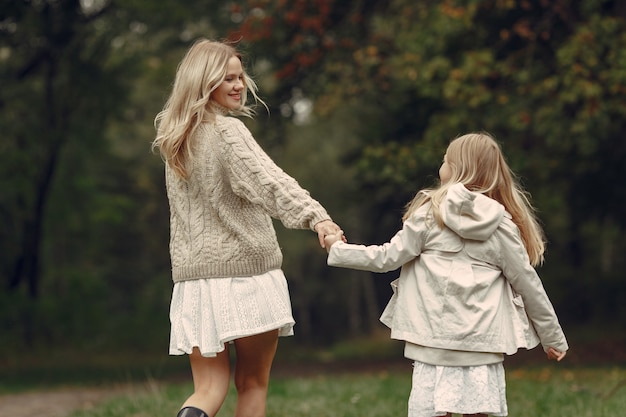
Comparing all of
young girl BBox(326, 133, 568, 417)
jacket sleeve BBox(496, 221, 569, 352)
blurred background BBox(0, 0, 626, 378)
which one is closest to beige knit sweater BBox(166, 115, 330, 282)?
young girl BBox(326, 133, 568, 417)

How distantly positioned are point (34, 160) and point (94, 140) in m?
1.95

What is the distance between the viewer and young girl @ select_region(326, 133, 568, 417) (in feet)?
13.4

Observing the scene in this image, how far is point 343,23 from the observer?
43.2 ft

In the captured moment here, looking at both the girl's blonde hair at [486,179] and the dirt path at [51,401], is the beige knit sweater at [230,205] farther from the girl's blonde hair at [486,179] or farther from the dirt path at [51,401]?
the dirt path at [51,401]

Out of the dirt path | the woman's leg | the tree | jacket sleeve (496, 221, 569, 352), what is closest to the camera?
jacket sleeve (496, 221, 569, 352)

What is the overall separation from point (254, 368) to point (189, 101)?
1.26 meters

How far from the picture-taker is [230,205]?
4.33 metres

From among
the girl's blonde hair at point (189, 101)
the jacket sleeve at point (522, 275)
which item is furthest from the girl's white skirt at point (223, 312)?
the jacket sleeve at point (522, 275)

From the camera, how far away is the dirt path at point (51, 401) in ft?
29.0

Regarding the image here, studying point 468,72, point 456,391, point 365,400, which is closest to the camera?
point 456,391

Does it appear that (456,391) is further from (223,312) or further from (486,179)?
(223,312)

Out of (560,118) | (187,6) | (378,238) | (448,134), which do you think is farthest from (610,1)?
(378,238)

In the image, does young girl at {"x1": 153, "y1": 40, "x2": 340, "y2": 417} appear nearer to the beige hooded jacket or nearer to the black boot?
the black boot

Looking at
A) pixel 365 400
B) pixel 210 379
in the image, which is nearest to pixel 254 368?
pixel 210 379
